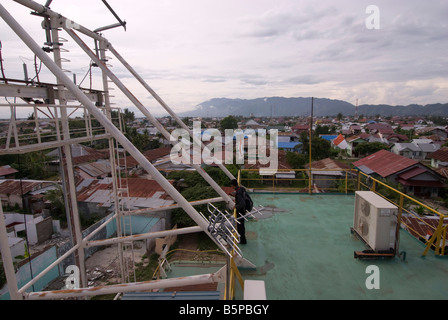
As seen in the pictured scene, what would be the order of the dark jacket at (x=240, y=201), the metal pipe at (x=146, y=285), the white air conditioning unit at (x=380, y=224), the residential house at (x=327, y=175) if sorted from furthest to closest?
the residential house at (x=327, y=175) < the dark jacket at (x=240, y=201) < the white air conditioning unit at (x=380, y=224) < the metal pipe at (x=146, y=285)

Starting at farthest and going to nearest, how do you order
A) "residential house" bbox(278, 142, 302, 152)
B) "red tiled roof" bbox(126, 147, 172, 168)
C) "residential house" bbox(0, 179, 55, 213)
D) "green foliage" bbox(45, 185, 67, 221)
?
"residential house" bbox(278, 142, 302, 152), "red tiled roof" bbox(126, 147, 172, 168), "residential house" bbox(0, 179, 55, 213), "green foliage" bbox(45, 185, 67, 221)

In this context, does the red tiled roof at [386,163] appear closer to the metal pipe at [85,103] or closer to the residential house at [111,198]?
the residential house at [111,198]

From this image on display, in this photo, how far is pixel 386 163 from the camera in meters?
30.5

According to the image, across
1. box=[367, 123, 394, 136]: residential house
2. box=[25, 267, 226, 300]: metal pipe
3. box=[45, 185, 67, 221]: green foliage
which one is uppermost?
box=[25, 267, 226, 300]: metal pipe

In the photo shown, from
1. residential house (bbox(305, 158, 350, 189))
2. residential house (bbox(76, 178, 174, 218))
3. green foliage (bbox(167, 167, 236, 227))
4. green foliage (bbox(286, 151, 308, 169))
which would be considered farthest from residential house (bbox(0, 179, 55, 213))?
green foliage (bbox(286, 151, 308, 169))

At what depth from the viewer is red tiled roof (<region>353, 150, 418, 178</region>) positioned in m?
28.4

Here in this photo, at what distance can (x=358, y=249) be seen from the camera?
19.4 feet

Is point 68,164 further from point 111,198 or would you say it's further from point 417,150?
point 417,150

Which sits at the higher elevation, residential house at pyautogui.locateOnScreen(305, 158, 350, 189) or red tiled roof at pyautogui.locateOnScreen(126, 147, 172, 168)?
red tiled roof at pyautogui.locateOnScreen(126, 147, 172, 168)

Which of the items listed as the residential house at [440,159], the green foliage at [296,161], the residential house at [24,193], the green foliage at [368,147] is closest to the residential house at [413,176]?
the green foliage at [296,161]

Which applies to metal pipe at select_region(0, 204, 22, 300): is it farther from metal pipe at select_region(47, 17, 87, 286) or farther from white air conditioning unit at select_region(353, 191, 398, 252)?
white air conditioning unit at select_region(353, 191, 398, 252)

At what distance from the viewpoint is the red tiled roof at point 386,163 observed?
28.4 metres

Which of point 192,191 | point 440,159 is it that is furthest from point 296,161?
point 440,159

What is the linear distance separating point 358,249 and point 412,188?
28.4m
